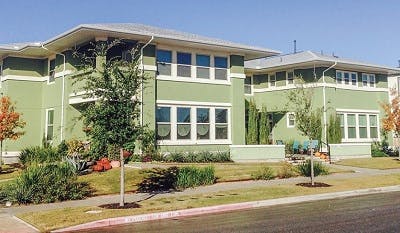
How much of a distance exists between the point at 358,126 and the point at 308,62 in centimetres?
707

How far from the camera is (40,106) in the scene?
28.6m

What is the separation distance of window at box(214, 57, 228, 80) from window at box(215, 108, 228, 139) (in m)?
2.04

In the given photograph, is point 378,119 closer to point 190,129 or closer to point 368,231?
point 190,129

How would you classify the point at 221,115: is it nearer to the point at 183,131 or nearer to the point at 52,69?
the point at 183,131

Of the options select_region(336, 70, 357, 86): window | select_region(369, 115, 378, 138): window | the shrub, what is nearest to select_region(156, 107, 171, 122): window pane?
the shrub

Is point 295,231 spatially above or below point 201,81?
below

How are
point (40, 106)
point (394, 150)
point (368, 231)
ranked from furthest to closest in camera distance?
point (394, 150) < point (40, 106) < point (368, 231)

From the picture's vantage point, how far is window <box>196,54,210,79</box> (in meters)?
26.1

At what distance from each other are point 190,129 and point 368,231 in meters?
16.7

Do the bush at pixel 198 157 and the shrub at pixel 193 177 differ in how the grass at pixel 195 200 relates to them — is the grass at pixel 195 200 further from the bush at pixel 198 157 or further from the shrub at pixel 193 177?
the bush at pixel 198 157

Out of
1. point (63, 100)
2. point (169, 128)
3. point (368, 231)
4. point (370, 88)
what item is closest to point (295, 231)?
point (368, 231)

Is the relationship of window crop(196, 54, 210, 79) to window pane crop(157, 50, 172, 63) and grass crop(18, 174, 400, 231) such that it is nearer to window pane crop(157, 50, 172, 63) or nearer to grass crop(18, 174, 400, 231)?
window pane crop(157, 50, 172, 63)

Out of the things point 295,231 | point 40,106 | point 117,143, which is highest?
point 40,106

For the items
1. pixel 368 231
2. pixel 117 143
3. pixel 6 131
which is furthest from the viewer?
pixel 6 131
